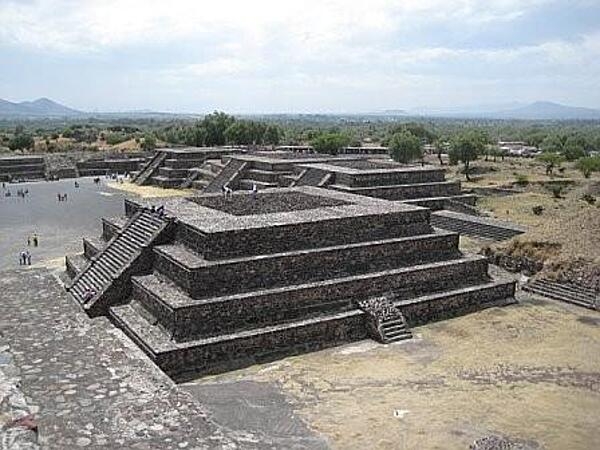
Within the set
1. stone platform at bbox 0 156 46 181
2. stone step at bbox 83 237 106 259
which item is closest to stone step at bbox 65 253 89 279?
stone step at bbox 83 237 106 259

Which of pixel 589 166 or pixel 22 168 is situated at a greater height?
pixel 589 166

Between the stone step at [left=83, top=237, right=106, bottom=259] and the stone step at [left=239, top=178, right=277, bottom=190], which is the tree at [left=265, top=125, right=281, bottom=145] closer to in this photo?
the stone step at [left=239, top=178, right=277, bottom=190]

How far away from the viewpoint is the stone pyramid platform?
1070 centimetres

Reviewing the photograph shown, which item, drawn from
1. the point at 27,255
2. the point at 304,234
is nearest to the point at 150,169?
the point at 27,255

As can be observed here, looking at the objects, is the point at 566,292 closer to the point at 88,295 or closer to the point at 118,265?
the point at 118,265

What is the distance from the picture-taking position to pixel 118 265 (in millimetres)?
12992

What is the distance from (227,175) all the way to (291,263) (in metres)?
20.2

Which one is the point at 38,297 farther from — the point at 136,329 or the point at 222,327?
the point at 222,327

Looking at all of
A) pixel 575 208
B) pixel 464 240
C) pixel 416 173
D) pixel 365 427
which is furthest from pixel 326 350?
pixel 575 208

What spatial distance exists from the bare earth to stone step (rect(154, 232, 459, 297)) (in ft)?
4.99

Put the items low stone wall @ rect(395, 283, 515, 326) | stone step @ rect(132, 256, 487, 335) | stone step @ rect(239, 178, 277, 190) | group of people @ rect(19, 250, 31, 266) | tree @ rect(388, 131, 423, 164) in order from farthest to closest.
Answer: tree @ rect(388, 131, 423, 164), stone step @ rect(239, 178, 277, 190), group of people @ rect(19, 250, 31, 266), low stone wall @ rect(395, 283, 515, 326), stone step @ rect(132, 256, 487, 335)

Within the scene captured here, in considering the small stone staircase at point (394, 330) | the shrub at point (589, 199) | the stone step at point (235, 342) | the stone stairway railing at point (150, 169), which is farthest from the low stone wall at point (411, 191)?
the stone stairway railing at point (150, 169)

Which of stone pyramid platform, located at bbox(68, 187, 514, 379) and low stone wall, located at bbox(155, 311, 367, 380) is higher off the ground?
stone pyramid platform, located at bbox(68, 187, 514, 379)

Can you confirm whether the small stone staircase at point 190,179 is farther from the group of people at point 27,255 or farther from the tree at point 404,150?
the group of people at point 27,255
